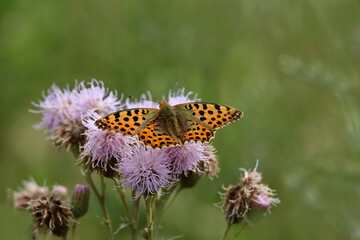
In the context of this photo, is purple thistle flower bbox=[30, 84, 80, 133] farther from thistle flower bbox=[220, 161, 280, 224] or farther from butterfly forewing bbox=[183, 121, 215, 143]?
thistle flower bbox=[220, 161, 280, 224]

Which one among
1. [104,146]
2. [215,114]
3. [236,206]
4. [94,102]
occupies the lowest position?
[236,206]

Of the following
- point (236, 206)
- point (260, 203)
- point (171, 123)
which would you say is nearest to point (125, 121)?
point (171, 123)

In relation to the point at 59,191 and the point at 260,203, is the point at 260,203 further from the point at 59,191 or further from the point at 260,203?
the point at 59,191

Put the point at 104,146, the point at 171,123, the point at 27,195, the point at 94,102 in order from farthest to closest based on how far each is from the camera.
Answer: the point at 94,102 → the point at 27,195 → the point at 104,146 → the point at 171,123

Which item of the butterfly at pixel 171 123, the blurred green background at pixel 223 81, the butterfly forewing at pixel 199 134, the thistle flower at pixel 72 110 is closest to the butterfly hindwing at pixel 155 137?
the butterfly at pixel 171 123

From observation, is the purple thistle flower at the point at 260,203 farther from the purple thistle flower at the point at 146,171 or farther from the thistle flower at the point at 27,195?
the thistle flower at the point at 27,195

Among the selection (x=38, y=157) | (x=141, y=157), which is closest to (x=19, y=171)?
(x=38, y=157)

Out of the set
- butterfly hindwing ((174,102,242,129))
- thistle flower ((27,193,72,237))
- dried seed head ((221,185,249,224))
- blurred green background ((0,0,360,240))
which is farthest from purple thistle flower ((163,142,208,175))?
blurred green background ((0,0,360,240))
